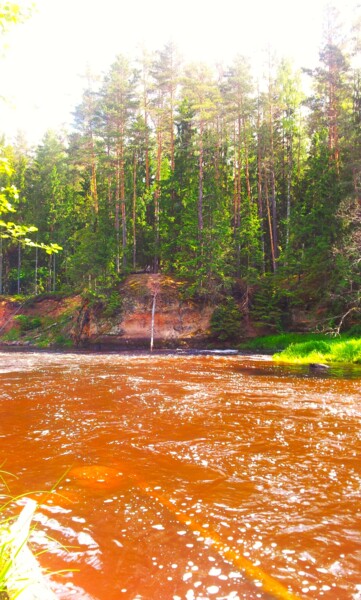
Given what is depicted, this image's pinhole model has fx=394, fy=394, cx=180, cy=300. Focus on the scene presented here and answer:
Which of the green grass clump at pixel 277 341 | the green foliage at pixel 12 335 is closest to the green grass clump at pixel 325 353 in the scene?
the green grass clump at pixel 277 341

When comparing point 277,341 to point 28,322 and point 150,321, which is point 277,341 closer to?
point 150,321

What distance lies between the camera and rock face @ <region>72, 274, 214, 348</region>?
26578 mm

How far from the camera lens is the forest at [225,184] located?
2384 centimetres

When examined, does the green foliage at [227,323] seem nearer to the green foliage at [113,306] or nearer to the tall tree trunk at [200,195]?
the tall tree trunk at [200,195]

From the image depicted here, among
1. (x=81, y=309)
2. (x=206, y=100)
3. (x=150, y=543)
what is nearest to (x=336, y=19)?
(x=206, y=100)

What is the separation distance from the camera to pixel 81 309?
30.9 m

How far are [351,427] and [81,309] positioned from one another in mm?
26887

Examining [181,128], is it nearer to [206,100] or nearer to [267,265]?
[206,100]

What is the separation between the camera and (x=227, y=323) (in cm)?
2577

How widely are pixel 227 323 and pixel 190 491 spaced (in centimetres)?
2202

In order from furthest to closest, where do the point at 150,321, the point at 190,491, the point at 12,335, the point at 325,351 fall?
the point at 12,335 → the point at 150,321 → the point at 325,351 → the point at 190,491

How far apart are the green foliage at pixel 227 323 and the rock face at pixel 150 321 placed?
700mm

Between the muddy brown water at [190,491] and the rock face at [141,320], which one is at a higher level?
the rock face at [141,320]

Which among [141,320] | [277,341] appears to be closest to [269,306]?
[277,341]
